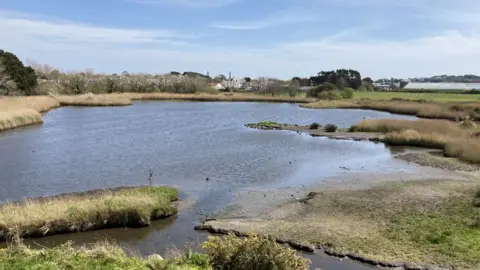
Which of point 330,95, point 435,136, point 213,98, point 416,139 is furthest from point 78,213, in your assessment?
point 330,95

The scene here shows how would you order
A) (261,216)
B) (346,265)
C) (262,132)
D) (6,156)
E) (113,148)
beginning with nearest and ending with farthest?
(346,265), (261,216), (6,156), (113,148), (262,132)

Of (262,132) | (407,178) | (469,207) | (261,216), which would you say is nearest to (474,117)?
(262,132)

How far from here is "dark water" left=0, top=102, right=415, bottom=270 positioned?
1709 cm

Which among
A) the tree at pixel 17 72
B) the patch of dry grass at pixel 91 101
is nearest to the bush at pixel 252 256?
the tree at pixel 17 72

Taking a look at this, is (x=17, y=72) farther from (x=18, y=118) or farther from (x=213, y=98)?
(x=213, y=98)

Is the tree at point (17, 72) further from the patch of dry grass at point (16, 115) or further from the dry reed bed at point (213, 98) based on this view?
the dry reed bed at point (213, 98)

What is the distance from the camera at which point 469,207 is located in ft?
60.6

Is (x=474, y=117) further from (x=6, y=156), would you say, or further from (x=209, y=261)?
(x=209, y=261)

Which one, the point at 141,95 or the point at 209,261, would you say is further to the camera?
the point at 141,95

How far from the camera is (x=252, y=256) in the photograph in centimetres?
911

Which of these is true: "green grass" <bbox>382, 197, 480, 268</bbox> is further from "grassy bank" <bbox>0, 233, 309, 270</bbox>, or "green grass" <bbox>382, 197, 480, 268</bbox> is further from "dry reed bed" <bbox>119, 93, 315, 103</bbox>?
"dry reed bed" <bbox>119, 93, 315, 103</bbox>

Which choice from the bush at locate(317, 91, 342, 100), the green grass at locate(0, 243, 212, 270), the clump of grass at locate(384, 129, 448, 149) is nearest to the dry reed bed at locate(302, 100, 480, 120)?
the bush at locate(317, 91, 342, 100)

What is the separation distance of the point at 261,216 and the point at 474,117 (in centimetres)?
4911

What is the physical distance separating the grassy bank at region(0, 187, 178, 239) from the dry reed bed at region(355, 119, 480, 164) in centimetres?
2216
